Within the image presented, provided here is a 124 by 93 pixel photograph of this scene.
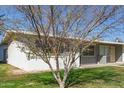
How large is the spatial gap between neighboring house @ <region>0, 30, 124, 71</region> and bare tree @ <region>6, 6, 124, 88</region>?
8.06 metres

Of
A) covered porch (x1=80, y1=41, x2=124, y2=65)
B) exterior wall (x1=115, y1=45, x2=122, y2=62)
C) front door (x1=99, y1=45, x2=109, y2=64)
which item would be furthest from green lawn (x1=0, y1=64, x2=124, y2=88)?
exterior wall (x1=115, y1=45, x2=122, y2=62)

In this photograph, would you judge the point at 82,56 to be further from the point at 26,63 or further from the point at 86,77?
the point at 86,77

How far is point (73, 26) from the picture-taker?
23.7 ft

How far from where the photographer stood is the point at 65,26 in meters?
7.14

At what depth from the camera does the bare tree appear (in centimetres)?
700

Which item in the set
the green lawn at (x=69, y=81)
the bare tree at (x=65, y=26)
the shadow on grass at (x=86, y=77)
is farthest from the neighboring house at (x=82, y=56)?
the bare tree at (x=65, y=26)

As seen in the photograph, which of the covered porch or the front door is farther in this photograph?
the front door

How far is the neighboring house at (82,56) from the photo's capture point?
16938 millimetres

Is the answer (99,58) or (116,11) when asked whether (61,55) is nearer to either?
(116,11)

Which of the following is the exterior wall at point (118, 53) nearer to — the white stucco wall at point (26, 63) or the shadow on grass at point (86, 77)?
the white stucco wall at point (26, 63)

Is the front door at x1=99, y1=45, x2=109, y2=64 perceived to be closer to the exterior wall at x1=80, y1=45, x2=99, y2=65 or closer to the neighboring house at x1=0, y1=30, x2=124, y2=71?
the neighboring house at x1=0, y1=30, x2=124, y2=71

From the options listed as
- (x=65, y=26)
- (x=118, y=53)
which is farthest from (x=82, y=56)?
(x=65, y=26)
